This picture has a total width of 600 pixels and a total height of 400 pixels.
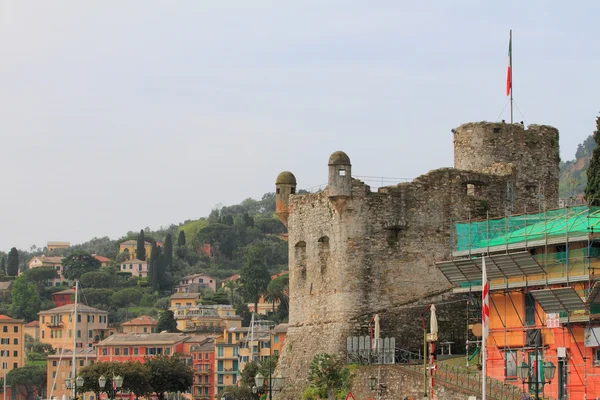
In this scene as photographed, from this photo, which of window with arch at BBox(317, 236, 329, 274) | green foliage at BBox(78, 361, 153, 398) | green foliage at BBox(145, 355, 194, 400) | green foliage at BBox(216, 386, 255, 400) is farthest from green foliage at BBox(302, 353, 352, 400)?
green foliage at BBox(145, 355, 194, 400)

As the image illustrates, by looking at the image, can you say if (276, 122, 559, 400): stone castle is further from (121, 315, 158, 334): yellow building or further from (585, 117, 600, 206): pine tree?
(121, 315, 158, 334): yellow building

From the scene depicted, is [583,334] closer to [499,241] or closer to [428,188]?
[499,241]

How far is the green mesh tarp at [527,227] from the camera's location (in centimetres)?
4362

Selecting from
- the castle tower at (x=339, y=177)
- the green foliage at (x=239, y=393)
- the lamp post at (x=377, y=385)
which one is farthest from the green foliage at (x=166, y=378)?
the lamp post at (x=377, y=385)

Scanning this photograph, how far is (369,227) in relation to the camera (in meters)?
51.4

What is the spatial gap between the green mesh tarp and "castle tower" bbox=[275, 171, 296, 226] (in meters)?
8.24

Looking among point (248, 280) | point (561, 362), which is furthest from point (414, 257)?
point (248, 280)

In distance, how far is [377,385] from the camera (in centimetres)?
4838

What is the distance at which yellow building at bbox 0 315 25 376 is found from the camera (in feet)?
593

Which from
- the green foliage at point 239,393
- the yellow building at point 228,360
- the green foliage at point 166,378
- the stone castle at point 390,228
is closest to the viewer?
the stone castle at point 390,228

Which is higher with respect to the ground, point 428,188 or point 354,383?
point 428,188

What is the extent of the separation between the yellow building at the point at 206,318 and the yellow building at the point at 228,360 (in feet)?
78.8

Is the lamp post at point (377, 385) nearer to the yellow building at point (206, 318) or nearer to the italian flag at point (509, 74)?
the italian flag at point (509, 74)

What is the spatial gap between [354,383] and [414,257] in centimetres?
530
